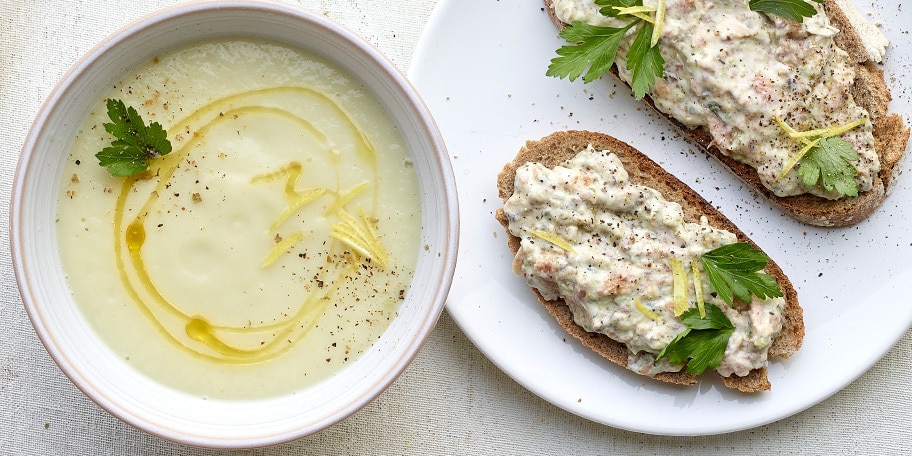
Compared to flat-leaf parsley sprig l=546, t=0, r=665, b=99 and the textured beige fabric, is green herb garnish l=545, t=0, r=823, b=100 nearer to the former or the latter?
flat-leaf parsley sprig l=546, t=0, r=665, b=99

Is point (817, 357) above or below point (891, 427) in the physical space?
above

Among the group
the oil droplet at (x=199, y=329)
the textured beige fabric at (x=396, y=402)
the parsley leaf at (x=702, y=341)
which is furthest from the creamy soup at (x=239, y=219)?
the parsley leaf at (x=702, y=341)

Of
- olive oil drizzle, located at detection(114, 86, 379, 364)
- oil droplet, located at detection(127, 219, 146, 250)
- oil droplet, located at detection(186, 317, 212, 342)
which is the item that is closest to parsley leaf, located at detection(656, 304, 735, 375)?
olive oil drizzle, located at detection(114, 86, 379, 364)

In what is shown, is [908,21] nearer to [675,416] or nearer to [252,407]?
[675,416]

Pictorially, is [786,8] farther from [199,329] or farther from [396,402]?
[199,329]

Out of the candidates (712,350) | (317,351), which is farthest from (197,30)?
(712,350)
